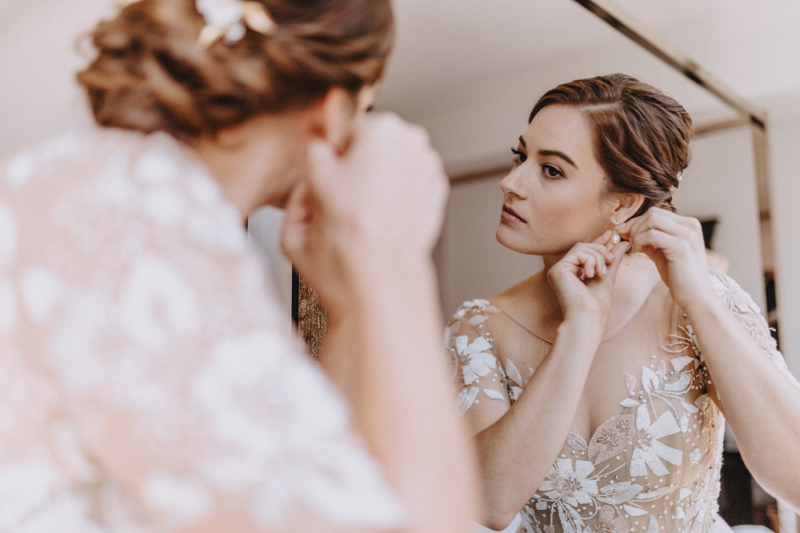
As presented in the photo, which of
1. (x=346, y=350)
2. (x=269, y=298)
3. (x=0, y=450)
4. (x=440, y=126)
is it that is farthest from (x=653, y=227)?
(x=0, y=450)

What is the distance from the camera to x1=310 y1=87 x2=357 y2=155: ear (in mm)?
456

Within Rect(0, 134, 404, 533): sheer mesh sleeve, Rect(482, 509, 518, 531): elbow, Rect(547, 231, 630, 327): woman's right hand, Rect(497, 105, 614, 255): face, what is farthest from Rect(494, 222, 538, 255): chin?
Rect(0, 134, 404, 533): sheer mesh sleeve

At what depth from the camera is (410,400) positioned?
1.15ft

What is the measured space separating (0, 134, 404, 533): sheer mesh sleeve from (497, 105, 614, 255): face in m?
0.62

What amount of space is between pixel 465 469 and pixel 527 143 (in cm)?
68

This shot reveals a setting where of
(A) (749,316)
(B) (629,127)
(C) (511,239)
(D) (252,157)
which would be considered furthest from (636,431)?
(D) (252,157)

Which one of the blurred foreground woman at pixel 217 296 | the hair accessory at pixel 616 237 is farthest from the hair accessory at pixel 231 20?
the hair accessory at pixel 616 237

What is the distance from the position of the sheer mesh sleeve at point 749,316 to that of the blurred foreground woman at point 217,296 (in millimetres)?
691

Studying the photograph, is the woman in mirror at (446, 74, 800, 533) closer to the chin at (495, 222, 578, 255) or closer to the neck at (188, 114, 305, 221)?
the chin at (495, 222, 578, 255)

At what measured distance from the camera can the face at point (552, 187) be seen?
35.5 inches

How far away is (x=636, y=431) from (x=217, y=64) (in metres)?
0.83

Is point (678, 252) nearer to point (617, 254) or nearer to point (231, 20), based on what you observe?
point (617, 254)

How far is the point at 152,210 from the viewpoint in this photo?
0.35 meters

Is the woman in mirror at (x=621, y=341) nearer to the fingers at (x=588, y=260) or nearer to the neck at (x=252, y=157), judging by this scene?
the fingers at (x=588, y=260)
